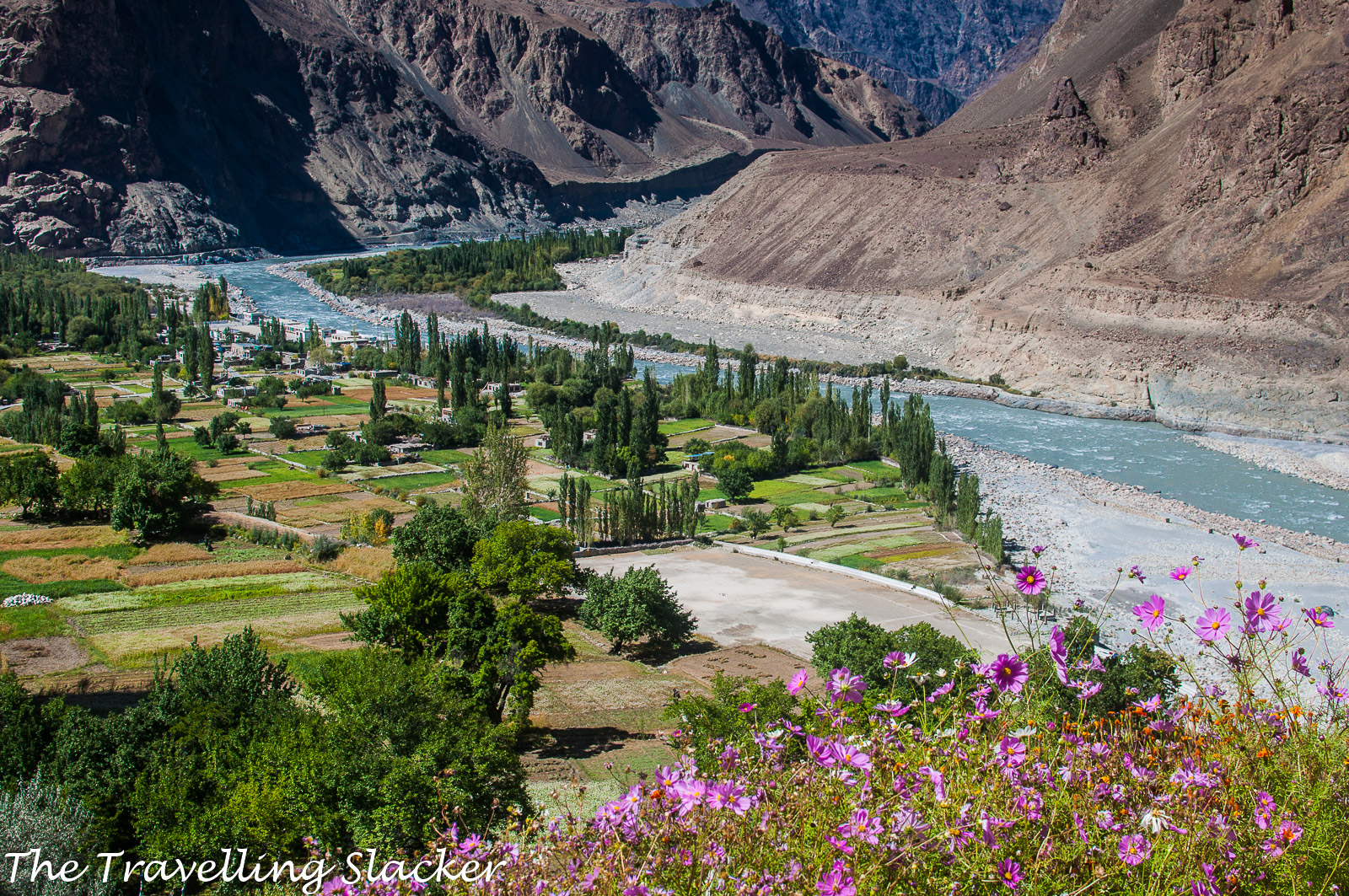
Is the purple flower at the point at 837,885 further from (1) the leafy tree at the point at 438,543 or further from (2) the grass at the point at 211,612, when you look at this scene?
(1) the leafy tree at the point at 438,543

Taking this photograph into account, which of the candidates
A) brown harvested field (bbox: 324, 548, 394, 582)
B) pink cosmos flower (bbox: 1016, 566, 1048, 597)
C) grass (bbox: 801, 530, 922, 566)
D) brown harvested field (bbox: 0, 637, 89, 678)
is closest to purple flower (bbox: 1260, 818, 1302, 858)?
pink cosmos flower (bbox: 1016, 566, 1048, 597)

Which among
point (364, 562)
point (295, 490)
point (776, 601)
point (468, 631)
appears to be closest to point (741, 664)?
point (776, 601)

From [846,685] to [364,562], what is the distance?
1415 inches

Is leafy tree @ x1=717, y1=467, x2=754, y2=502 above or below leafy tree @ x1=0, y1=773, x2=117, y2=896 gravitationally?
below

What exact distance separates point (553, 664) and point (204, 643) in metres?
10.0

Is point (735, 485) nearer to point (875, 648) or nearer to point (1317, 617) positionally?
point (875, 648)

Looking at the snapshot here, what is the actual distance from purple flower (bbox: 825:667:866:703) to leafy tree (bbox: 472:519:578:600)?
95.2 ft

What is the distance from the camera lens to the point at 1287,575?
1591 inches

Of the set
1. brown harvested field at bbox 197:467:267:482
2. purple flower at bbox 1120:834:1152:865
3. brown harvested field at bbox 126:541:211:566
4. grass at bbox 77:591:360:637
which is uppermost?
purple flower at bbox 1120:834:1152:865

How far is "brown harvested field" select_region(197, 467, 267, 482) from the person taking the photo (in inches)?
2124

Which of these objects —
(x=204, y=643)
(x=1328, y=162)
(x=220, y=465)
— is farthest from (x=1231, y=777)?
(x=1328, y=162)

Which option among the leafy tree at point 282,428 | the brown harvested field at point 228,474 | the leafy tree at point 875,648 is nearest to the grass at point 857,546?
the leafy tree at point 875,648

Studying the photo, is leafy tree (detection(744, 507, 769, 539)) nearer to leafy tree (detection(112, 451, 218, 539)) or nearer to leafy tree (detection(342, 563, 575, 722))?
leafy tree (detection(342, 563, 575, 722))

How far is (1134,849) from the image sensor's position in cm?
611
